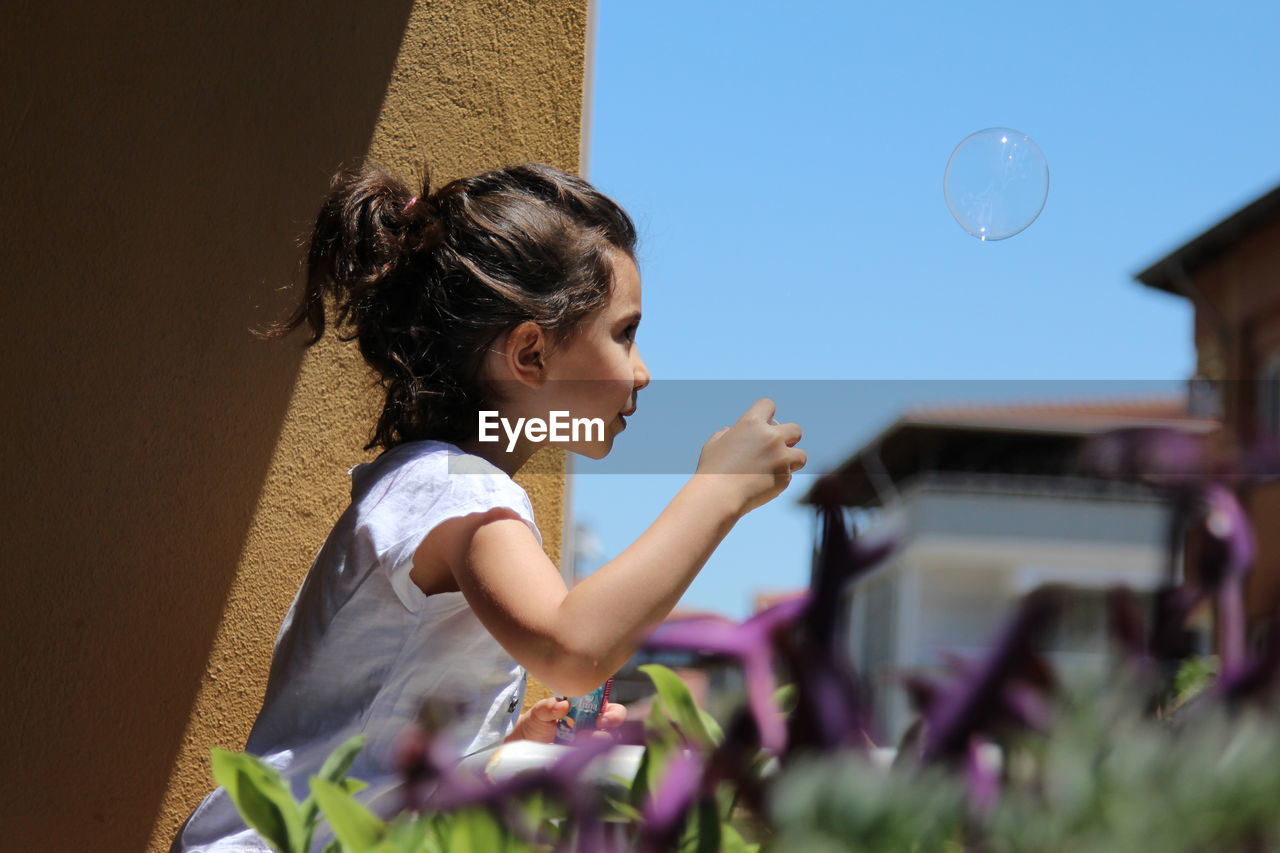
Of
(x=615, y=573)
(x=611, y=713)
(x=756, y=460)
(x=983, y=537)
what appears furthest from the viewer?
(x=611, y=713)

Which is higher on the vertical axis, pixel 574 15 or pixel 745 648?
pixel 574 15

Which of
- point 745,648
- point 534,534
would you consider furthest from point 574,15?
point 745,648

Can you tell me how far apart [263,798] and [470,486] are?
2.69 ft

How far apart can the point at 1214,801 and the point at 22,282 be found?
1.81 m

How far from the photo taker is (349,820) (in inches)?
15.0

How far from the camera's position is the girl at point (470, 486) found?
1007 mm

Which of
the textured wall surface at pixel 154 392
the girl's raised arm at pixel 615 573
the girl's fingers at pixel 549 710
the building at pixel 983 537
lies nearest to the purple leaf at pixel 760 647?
the building at pixel 983 537

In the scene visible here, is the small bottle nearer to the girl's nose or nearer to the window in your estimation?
the girl's nose

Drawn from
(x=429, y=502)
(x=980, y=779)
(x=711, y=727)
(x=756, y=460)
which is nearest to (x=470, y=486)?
(x=429, y=502)

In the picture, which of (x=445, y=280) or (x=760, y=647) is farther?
(x=445, y=280)

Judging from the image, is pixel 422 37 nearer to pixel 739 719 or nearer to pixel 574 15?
pixel 574 15

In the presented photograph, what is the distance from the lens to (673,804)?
329 mm

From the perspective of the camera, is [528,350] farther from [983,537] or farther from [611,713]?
[983,537]

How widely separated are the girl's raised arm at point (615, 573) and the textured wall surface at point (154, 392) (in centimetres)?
83
